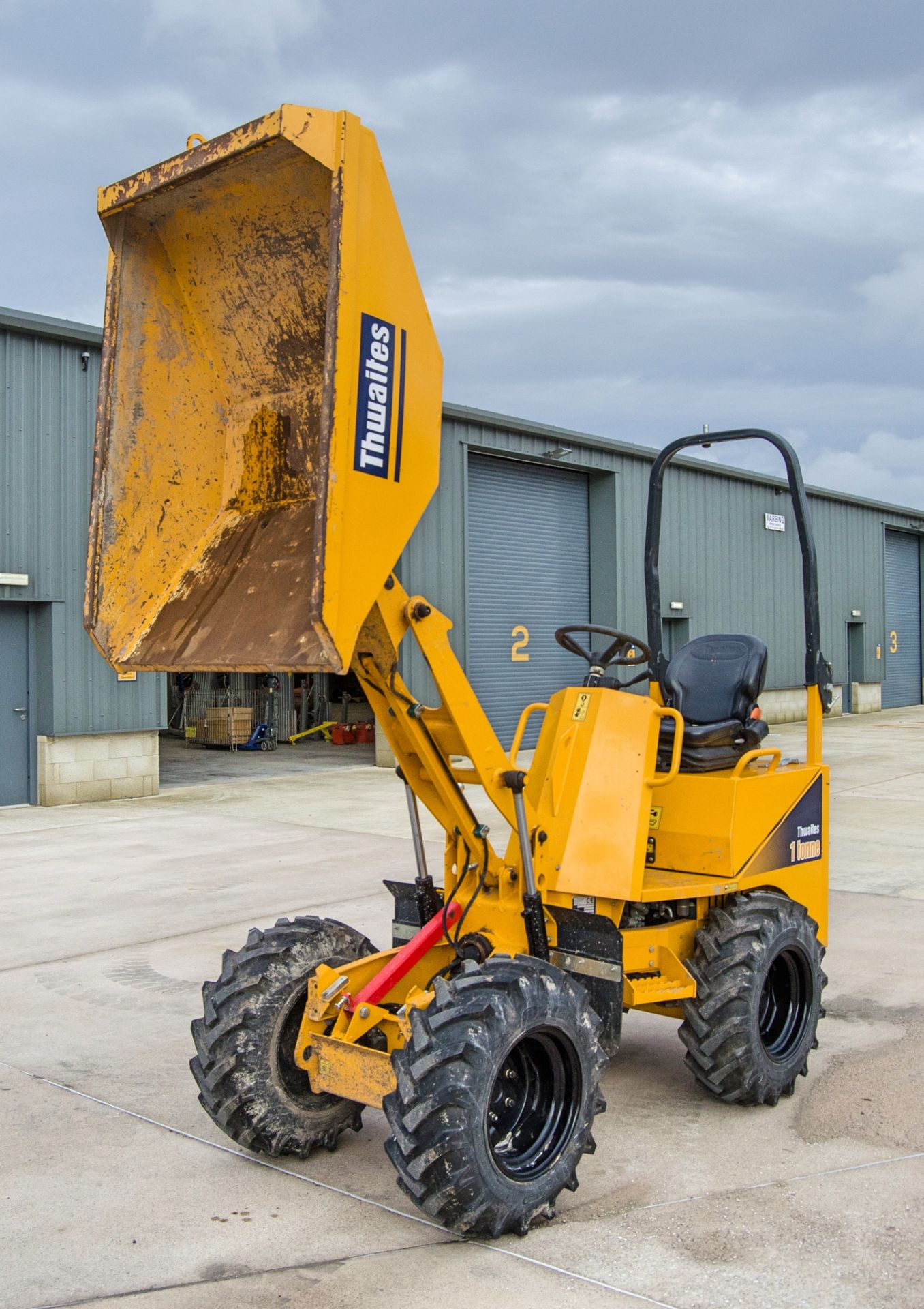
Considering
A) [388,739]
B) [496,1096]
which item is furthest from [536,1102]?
[388,739]

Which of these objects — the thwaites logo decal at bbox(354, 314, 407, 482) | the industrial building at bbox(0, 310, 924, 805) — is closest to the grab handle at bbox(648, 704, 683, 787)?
the thwaites logo decal at bbox(354, 314, 407, 482)

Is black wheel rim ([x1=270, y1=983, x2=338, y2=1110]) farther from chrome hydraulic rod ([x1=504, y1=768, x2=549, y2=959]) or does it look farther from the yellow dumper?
chrome hydraulic rod ([x1=504, y1=768, x2=549, y2=959])

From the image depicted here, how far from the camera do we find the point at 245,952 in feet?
14.6

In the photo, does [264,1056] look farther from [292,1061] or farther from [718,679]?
[718,679]

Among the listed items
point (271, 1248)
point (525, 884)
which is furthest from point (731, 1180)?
point (271, 1248)

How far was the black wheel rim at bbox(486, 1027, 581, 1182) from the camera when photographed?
3861mm

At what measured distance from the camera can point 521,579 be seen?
2117 cm

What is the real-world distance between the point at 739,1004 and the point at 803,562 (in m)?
1.93

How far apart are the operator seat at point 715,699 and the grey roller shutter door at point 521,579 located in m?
14.1

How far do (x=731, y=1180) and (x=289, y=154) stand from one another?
3715 mm

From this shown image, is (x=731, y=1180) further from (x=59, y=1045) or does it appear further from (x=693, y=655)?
(x=59, y=1045)

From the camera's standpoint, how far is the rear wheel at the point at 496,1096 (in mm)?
3518

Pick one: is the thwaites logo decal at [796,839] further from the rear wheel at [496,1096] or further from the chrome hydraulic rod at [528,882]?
the rear wheel at [496,1096]

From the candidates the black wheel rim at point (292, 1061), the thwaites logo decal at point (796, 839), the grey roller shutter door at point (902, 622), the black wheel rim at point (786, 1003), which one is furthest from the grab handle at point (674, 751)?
the grey roller shutter door at point (902, 622)
